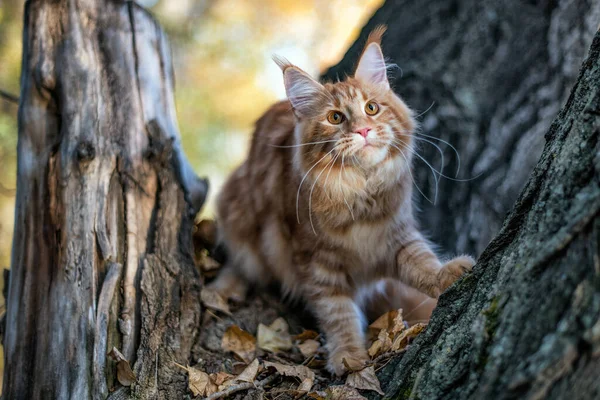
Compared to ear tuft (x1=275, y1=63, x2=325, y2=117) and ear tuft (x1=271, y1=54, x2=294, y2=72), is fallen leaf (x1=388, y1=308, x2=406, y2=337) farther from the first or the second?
ear tuft (x1=271, y1=54, x2=294, y2=72)

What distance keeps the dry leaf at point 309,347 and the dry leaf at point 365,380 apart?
1.59 ft

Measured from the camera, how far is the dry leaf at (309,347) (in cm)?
254

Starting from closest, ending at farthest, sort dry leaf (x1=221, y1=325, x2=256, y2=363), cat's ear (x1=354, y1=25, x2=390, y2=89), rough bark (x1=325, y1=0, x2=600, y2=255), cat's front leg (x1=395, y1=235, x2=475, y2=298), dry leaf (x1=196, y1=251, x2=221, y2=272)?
cat's front leg (x1=395, y1=235, x2=475, y2=298)
dry leaf (x1=221, y1=325, x2=256, y2=363)
cat's ear (x1=354, y1=25, x2=390, y2=89)
dry leaf (x1=196, y1=251, x2=221, y2=272)
rough bark (x1=325, y1=0, x2=600, y2=255)

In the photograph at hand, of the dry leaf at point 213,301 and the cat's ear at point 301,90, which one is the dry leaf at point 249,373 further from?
the cat's ear at point 301,90

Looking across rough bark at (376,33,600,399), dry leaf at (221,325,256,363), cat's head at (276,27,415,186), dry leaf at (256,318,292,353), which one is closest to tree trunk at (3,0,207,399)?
dry leaf at (221,325,256,363)

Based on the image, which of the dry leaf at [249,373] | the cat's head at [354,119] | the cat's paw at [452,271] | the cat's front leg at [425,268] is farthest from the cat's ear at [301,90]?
the dry leaf at [249,373]

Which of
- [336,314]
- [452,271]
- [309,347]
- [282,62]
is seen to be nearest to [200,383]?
[309,347]

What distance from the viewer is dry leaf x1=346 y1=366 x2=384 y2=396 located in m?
1.91

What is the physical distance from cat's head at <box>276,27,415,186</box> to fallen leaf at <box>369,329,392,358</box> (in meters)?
0.70

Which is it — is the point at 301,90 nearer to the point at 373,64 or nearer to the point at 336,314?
the point at 373,64

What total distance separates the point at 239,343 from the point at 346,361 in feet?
1.71

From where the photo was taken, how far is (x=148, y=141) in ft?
8.82

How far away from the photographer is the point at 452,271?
232cm

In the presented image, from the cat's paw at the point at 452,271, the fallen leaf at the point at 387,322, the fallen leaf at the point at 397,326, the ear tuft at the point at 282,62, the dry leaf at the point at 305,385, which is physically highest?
the ear tuft at the point at 282,62
